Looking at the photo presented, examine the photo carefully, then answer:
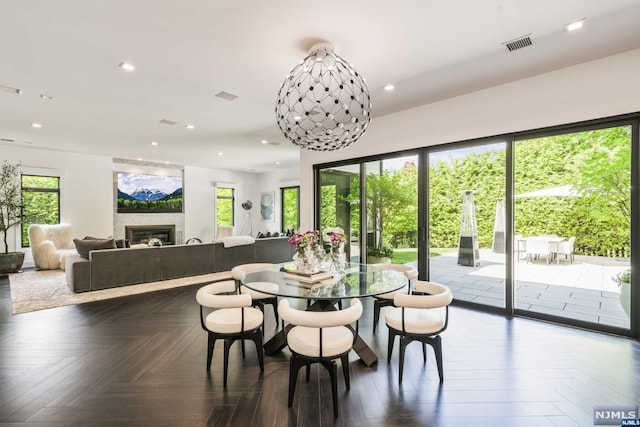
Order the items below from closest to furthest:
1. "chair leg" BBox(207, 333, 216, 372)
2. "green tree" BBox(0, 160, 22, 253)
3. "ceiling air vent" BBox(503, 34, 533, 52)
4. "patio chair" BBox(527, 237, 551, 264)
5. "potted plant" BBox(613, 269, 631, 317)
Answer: "chair leg" BBox(207, 333, 216, 372) < "ceiling air vent" BBox(503, 34, 533, 52) < "potted plant" BBox(613, 269, 631, 317) < "patio chair" BBox(527, 237, 551, 264) < "green tree" BBox(0, 160, 22, 253)

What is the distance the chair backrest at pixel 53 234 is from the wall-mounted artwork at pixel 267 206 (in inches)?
223

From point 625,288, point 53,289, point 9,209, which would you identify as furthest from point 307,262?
point 9,209

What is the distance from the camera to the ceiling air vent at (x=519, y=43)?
2.78 m

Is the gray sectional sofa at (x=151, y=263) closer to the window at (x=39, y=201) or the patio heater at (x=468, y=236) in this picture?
the window at (x=39, y=201)

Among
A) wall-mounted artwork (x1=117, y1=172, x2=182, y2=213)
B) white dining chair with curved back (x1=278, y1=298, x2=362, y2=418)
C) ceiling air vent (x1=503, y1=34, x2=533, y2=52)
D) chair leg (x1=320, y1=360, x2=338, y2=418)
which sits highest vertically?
ceiling air vent (x1=503, y1=34, x2=533, y2=52)

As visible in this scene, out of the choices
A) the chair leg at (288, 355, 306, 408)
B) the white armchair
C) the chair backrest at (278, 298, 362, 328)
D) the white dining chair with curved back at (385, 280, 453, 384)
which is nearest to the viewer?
the chair backrest at (278, 298, 362, 328)

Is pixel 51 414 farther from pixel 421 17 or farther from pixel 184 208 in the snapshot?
pixel 184 208

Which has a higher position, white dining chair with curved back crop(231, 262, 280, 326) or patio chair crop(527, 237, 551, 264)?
patio chair crop(527, 237, 551, 264)

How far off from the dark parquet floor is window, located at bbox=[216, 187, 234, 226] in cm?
752

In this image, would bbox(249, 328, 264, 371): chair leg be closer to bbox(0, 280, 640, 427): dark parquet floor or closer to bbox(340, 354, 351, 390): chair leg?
bbox(0, 280, 640, 427): dark parquet floor

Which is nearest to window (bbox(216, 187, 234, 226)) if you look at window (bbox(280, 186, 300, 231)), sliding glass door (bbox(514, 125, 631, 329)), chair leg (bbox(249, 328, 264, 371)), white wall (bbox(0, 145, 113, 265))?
window (bbox(280, 186, 300, 231))

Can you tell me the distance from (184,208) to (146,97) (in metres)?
6.27

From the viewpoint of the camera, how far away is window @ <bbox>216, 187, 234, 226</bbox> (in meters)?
10.9

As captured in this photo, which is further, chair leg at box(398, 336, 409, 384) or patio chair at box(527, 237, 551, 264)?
patio chair at box(527, 237, 551, 264)
